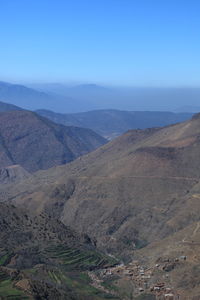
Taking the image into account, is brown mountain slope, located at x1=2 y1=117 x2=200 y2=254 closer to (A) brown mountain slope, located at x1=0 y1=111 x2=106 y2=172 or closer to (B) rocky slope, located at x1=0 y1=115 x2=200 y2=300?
(B) rocky slope, located at x1=0 y1=115 x2=200 y2=300

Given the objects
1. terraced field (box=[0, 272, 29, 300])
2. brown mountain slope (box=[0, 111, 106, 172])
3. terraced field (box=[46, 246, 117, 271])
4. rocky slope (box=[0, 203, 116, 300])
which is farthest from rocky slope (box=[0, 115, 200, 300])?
brown mountain slope (box=[0, 111, 106, 172])

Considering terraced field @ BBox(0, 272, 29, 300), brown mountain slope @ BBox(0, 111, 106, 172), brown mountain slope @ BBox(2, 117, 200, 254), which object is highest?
terraced field @ BBox(0, 272, 29, 300)

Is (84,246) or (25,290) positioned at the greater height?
(25,290)

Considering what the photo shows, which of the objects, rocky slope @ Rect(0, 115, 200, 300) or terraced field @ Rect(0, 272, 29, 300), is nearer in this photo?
terraced field @ Rect(0, 272, 29, 300)

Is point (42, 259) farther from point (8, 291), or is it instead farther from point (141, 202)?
point (141, 202)

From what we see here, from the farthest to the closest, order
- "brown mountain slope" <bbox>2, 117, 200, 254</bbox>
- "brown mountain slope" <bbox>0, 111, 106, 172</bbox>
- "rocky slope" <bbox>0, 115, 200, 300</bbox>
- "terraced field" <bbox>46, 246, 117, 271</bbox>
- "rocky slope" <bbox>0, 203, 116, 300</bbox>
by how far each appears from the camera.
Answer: "brown mountain slope" <bbox>0, 111, 106, 172</bbox>
"brown mountain slope" <bbox>2, 117, 200, 254</bbox>
"rocky slope" <bbox>0, 115, 200, 300</bbox>
"terraced field" <bbox>46, 246, 117, 271</bbox>
"rocky slope" <bbox>0, 203, 116, 300</bbox>

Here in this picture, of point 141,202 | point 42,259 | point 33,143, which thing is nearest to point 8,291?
point 42,259

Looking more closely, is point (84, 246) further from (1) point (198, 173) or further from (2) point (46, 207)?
(1) point (198, 173)

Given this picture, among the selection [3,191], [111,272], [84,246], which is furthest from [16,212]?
[3,191]
